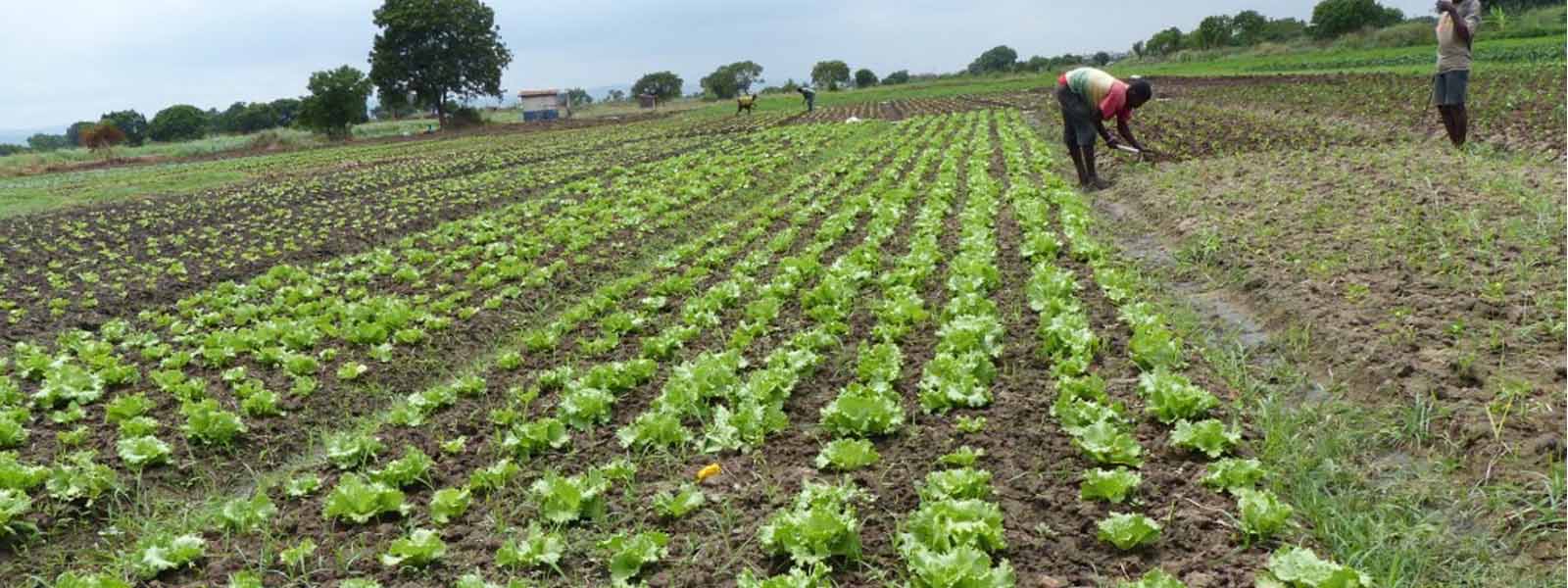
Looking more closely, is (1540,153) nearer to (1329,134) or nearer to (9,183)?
(1329,134)

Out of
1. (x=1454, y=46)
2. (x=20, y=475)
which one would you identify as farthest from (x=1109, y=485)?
(x=1454, y=46)

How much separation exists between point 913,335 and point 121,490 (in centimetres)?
522

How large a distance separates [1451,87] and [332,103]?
5695 cm

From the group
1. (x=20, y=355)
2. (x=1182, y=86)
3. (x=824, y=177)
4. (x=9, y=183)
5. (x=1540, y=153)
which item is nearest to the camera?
(x=20, y=355)

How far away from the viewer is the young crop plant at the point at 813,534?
384 cm

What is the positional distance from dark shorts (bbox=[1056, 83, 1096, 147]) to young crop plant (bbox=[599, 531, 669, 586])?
400 inches

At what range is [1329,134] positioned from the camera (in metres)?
16.3

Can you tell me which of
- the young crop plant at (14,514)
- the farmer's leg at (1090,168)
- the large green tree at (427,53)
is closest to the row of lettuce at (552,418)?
the young crop plant at (14,514)

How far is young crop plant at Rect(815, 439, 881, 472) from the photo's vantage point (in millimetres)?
4617

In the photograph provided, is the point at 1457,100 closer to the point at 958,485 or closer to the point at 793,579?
the point at 958,485

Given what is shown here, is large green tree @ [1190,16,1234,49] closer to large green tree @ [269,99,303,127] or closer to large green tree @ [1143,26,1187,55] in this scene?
large green tree @ [1143,26,1187,55]

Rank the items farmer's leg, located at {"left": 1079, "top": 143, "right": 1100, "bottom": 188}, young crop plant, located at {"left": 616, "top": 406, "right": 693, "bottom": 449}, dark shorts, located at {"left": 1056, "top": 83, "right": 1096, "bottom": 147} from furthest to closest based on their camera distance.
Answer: farmer's leg, located at {"left": 1079, "top": 143, "right": 1100, "bottom": 188}
dark shorts, located at {"left": 1056, "top": 83, "right": 1096, "bottom": 147}
young crop plant, located at {"left": 616, "top": 406, "right": 693, "bottom": 449}

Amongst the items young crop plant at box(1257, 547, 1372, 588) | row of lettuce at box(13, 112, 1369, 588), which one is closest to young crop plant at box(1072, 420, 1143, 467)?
row of lettuce at box(13, 112, 1369, 588)

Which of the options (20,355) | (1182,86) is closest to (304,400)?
(20,355)
